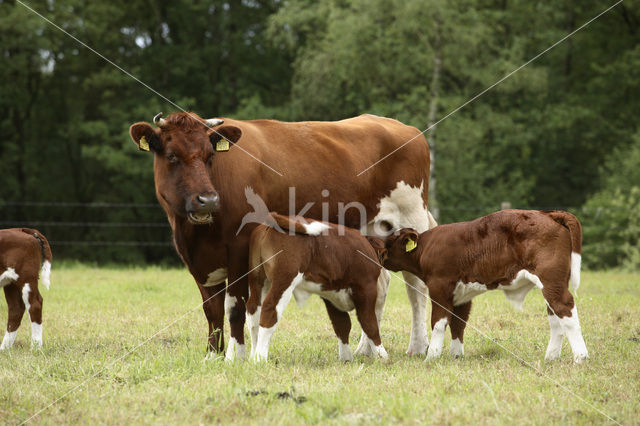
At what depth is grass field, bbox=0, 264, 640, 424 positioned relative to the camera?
442cm

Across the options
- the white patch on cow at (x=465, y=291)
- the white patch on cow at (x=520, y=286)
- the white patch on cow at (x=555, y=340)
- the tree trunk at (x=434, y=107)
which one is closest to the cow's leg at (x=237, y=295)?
the white patch on cow at (x=465, y=291)

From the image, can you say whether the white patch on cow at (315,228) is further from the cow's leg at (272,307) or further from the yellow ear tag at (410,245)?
the yellow ear tag at (410,245)

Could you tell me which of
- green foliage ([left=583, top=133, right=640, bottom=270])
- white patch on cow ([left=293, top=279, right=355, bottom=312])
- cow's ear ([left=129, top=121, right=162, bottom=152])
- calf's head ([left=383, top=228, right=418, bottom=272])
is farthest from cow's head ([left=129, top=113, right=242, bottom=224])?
green foliage ([left=583, top=133, right=640, bottom=270])

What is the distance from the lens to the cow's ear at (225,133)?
6.06m

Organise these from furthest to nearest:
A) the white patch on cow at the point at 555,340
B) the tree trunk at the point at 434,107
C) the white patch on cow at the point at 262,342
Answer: the tree trunk at the point at 434,107 → the white patch on cow at the point at 555,340 → the white patch on cow at the point at 262,342

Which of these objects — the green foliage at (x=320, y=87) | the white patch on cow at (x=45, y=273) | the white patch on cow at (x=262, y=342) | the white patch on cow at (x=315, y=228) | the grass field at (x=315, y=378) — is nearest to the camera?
the grass field at (x=315, y=378)

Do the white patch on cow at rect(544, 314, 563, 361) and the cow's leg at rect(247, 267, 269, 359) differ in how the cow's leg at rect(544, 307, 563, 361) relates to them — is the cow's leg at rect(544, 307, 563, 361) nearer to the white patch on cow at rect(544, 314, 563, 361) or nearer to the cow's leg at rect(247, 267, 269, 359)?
the white patch on cow at rect(544, 314, 563, 361)

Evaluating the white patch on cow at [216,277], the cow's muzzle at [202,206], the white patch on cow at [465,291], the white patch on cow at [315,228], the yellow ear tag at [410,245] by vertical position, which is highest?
the cow's muzzle at [202,206]

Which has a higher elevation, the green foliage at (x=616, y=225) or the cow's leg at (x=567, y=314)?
the cow's leg at (x=567, y=314)

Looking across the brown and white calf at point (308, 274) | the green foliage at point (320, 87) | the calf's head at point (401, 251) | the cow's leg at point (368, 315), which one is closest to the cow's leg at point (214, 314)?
the brown and white calf at point (308, 274)

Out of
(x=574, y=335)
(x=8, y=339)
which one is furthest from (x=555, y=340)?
(x=8, y=339)

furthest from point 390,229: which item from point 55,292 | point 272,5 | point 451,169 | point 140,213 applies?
point 272,5

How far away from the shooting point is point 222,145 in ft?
20.0

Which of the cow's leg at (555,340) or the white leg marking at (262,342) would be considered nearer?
the white leg marking at (262,342)
